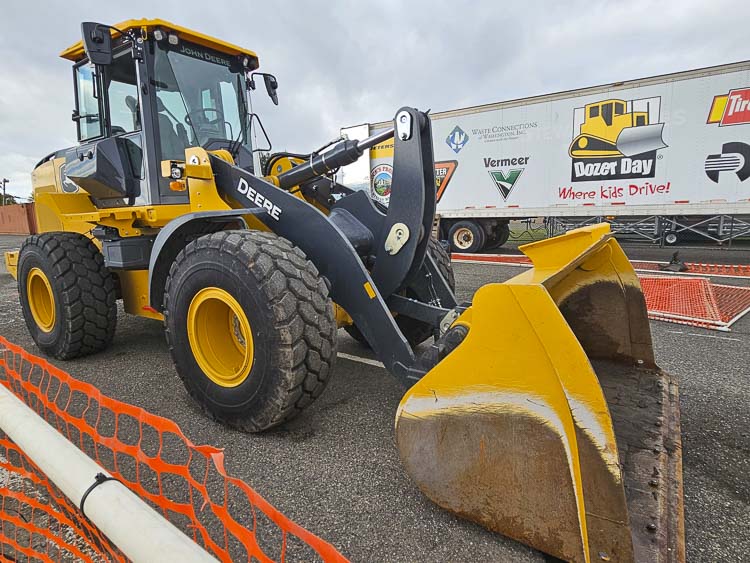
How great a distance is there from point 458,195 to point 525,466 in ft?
40.8

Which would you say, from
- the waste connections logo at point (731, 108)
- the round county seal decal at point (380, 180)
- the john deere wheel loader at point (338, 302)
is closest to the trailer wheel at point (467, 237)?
the round county seal decal at point (380, 180)

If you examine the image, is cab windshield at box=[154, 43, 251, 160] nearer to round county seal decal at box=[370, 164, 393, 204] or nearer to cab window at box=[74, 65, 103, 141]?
cab window at box=[74, 65, 103, 141]

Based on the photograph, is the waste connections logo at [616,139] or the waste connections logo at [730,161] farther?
the waste connections logo at [616,139]

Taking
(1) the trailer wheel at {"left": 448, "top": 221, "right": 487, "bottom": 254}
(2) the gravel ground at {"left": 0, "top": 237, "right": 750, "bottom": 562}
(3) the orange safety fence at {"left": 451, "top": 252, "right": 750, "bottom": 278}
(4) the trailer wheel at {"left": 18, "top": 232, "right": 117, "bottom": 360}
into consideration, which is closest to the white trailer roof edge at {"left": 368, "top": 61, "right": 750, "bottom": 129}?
(1) the trailer wheel at {"left": 448, "top": 221, "right": 487, "bottom": 254}

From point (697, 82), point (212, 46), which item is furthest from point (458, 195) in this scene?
point (212, 46)

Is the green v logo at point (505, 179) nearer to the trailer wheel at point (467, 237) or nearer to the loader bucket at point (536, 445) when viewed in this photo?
the trailer wheel at point (467, 237)

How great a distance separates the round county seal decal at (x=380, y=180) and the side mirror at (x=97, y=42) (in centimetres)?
1108

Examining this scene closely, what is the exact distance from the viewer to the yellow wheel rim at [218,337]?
2695 millimetres

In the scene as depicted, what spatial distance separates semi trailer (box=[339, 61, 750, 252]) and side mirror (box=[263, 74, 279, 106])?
9.18 meters

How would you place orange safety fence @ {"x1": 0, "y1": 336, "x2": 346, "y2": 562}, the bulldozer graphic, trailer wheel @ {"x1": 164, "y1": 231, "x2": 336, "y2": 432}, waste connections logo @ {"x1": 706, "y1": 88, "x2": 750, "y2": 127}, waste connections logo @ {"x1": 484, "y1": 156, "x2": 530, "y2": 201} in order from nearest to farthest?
orange safety fence @ {"x1": 0, "y1": 336, "x2": 346, "y2": 562} < trailer wheel @ {"x1": 164, "y1": 231, "x2": 336, "y2": 432} < waste connections logo @ {"x1": 706, "y1": 88, "x2": 750, "y2": 127} < the bulldozer graphic < waste connections logo @ {"x1": 484, "y1": 156, "x2": 530, "y2": 201}

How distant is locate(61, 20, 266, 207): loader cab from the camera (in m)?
3.77

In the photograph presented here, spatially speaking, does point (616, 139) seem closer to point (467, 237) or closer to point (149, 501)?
point (467, 237)

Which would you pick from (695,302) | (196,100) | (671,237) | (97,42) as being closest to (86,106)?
(196,100)

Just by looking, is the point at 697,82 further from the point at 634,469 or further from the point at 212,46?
the point at 634,469
